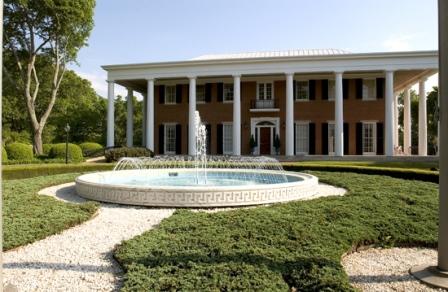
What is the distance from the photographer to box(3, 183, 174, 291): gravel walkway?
15.3 ft

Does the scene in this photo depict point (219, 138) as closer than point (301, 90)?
No

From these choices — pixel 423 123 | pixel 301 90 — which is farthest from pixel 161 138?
pixel 423 123

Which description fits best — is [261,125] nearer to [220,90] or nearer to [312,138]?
[312,138]

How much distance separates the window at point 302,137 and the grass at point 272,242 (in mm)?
20558

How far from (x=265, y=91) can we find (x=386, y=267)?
2633 cm

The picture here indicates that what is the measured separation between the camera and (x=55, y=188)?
12.9 m

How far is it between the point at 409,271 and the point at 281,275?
7.00ft

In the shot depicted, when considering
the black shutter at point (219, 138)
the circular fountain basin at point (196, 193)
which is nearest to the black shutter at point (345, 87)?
the black shutter at point (219, 138)

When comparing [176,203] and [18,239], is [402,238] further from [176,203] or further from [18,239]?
[18,239]

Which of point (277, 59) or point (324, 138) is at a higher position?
point (277, 59)

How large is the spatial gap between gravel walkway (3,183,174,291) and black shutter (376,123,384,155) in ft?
80.6

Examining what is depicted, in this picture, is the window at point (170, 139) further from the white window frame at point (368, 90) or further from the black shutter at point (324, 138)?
the white window frame at point (368, 90)

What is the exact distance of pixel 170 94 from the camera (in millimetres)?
33062

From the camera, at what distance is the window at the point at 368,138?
2916 centimetres
